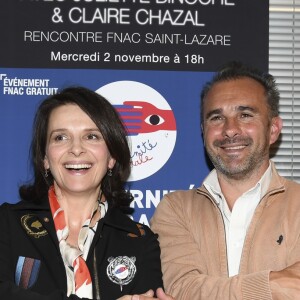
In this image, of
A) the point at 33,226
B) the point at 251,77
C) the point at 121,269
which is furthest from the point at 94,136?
the point at 251,77

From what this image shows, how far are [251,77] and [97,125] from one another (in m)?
0.96

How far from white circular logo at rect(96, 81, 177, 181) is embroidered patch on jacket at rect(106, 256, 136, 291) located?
33.1 inches

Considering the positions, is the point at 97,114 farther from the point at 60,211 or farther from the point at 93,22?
the point at 93,22

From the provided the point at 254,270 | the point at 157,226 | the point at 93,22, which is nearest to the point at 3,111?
the point at 93,22

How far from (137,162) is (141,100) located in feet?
1.22

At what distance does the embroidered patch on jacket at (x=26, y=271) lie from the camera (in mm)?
2867

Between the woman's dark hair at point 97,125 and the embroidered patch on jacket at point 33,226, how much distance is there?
145 mm

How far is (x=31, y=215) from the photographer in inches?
Answer: 120

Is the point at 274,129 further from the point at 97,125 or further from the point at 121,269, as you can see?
the point at 121,269

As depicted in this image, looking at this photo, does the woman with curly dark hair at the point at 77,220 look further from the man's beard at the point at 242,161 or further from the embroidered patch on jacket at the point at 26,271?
the man's beard at the point at 242,161

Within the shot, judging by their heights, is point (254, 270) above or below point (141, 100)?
below

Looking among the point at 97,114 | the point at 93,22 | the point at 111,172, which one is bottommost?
the point at 111,172

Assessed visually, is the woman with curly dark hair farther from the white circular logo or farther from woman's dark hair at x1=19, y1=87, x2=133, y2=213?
the white circular logo

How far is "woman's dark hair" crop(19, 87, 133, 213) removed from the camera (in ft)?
10.5
